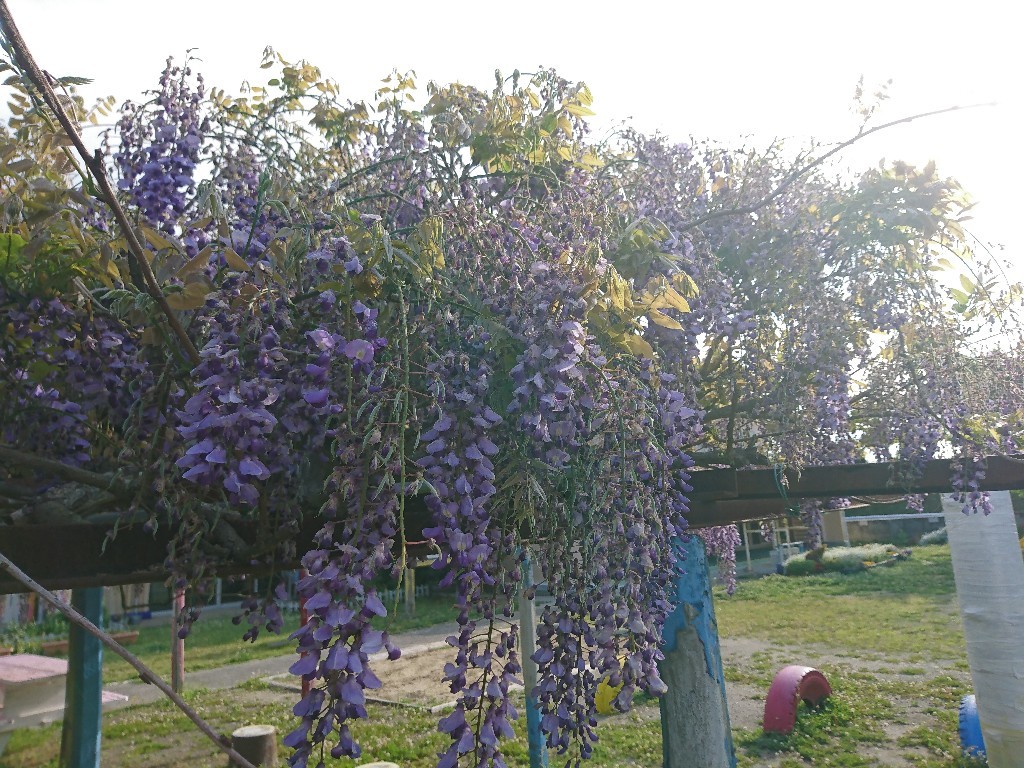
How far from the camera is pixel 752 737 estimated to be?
7.70m

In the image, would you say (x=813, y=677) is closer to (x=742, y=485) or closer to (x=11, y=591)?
(x=742, y=485)

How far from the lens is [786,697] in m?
7.86

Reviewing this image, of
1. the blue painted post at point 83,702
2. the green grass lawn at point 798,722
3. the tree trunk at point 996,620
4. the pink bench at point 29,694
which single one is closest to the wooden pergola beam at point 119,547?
the tree trunk at point 996,620

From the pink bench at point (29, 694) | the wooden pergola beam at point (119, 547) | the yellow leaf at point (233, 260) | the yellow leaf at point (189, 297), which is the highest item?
the yellow leaf at point (233, 260)

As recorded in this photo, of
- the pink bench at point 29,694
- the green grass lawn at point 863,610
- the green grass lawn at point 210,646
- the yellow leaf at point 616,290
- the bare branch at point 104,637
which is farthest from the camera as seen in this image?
the green grass lawn at point 210,646

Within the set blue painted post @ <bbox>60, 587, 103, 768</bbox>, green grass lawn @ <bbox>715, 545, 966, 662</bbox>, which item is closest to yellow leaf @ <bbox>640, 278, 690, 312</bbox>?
blue painted post @ <bbox>60, 587, 103, 768</bbox>

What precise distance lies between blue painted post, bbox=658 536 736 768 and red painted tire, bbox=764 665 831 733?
423cm

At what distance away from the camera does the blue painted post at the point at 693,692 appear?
391cm

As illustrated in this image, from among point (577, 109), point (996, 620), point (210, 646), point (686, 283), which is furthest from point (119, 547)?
point (210, 646)

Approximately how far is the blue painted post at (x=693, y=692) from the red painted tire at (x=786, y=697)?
13.9ft

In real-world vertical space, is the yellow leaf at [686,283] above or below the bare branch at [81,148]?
above

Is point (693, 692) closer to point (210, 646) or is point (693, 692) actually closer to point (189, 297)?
point (189, 297)

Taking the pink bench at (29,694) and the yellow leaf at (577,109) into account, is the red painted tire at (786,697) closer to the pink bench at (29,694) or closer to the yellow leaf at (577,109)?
the pink bench at (29,694)

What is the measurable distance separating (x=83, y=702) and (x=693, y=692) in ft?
14.0
